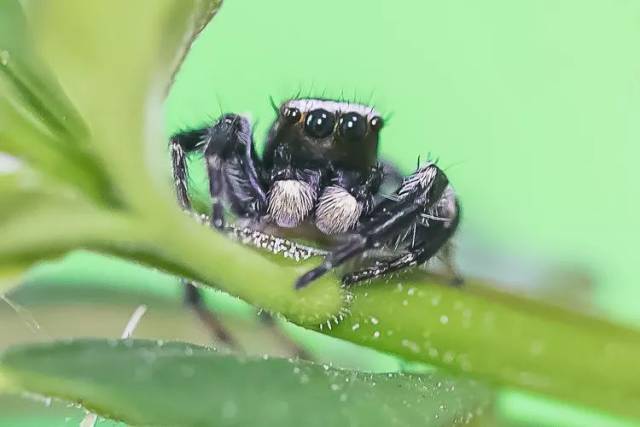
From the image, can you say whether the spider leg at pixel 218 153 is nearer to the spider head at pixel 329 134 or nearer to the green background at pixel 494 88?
the spider head at pixel 329 134

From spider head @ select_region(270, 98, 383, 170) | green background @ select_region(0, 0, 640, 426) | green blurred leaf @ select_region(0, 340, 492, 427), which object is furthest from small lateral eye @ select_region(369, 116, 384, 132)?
green background @ select_region(0, 0, 640, 426)

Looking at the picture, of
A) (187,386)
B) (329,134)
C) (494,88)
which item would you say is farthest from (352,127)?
(494,88)

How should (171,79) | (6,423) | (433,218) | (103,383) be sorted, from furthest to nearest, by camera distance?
(6,423) → (433,218) → (171,79) → (103,383)

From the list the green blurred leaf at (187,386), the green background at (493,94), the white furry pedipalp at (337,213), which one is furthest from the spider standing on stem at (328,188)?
the green background at (493,94)

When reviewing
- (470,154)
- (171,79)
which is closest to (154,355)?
(171,79)

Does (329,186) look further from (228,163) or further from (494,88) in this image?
(494,88)

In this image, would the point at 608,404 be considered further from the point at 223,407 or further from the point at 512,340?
the point at 223,407
